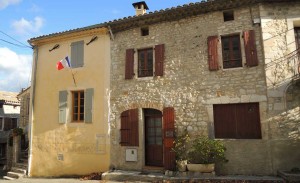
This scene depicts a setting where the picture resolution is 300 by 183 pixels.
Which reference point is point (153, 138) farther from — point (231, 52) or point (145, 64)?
point (231, 52)

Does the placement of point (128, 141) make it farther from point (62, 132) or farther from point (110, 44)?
point (110, 44)

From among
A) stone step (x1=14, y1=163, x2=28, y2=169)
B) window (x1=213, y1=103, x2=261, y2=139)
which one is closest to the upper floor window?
window (x1=213, y1=103, x2=261, y2=139)

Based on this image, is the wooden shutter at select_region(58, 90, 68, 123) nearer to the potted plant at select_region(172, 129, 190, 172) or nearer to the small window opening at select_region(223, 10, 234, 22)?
the potted plant at select_region(172, 129, 190, 172)

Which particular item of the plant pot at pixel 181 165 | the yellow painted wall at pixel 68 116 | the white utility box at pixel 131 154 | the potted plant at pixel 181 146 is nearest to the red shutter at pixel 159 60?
the yellow painted wall at pixel 68 116

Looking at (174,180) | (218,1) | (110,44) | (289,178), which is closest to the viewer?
(289,178)

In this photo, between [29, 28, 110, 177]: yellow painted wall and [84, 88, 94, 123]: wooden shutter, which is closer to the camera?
[29, 28, 110, 177]: yellow painted wall

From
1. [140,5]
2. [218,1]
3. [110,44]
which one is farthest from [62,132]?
[218,1]

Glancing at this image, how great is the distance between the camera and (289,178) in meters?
7.10

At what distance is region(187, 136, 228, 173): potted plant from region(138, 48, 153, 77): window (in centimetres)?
333

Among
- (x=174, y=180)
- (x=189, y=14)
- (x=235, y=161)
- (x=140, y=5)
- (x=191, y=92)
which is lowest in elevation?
(x=174, y=180)

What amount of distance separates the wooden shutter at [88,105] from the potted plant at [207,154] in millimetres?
4507

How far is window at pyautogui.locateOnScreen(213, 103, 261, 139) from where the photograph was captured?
8336 millimetres

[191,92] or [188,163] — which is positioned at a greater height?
[191,92]

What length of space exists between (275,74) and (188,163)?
4062 mm
